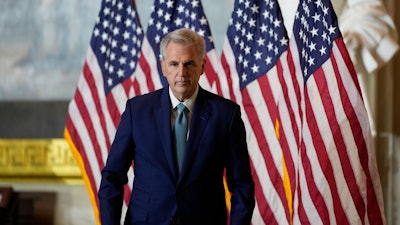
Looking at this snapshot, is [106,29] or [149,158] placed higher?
[106,29]

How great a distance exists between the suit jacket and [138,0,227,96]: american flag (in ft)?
8.46

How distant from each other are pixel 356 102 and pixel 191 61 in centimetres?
222

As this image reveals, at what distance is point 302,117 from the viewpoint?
204 inches

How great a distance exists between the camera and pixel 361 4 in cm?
598

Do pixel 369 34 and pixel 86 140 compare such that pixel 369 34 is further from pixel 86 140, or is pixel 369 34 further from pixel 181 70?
pixel 181 70

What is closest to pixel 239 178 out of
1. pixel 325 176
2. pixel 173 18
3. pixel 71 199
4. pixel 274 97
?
pixel 325 176

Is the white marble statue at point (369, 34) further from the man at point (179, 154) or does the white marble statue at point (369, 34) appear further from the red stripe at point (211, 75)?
the man at point (179, 154)

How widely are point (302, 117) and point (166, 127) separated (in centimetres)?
232

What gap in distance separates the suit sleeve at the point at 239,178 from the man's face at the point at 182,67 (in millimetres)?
247

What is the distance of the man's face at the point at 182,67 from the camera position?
297 cm

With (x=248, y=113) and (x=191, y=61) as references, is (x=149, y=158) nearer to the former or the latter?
(x=191, y=61)

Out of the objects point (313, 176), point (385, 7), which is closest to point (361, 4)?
point (385, 7)

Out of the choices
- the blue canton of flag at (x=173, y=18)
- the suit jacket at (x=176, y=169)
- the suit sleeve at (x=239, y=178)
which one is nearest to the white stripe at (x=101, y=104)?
the blue canton of flag at (x=173, y=18)

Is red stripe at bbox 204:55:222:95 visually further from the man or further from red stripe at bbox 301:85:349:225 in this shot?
the man
